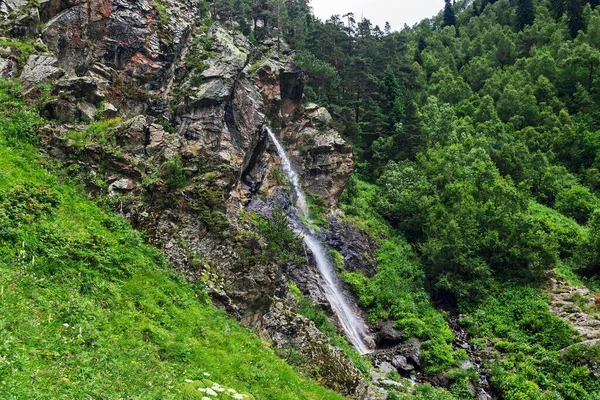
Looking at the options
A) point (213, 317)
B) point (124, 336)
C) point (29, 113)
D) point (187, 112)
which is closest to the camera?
point (124, 336)

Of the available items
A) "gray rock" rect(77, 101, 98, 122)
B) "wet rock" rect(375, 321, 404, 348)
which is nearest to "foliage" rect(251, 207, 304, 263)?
"wet rock" rect(375, 321, 404, 348)

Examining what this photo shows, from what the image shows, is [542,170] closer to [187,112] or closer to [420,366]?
[420,366]

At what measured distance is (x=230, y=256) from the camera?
1795 cm

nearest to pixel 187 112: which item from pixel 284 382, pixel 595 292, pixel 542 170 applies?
pixel 284 382

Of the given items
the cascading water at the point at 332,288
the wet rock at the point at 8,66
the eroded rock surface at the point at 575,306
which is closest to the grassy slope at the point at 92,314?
the wet rock at the point at 8,66

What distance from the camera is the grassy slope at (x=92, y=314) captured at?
794 centimetres

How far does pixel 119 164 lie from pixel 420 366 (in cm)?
2094

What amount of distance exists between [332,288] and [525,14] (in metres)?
Result: 77.0

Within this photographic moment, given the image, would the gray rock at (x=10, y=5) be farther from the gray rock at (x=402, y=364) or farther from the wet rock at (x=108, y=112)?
the gray rock at (x=402, y=364)

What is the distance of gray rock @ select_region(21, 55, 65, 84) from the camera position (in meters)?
20.0

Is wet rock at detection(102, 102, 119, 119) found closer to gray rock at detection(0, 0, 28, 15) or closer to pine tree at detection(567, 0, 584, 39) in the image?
gray rock at detection(0, 0, 28, 15)

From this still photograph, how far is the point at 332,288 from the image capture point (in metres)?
30.1

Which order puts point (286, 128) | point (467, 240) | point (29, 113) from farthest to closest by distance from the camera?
point (286, 128) → point (467, 240) → point (29, 113)

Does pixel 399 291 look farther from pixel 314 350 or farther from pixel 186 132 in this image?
pixel 186 132
